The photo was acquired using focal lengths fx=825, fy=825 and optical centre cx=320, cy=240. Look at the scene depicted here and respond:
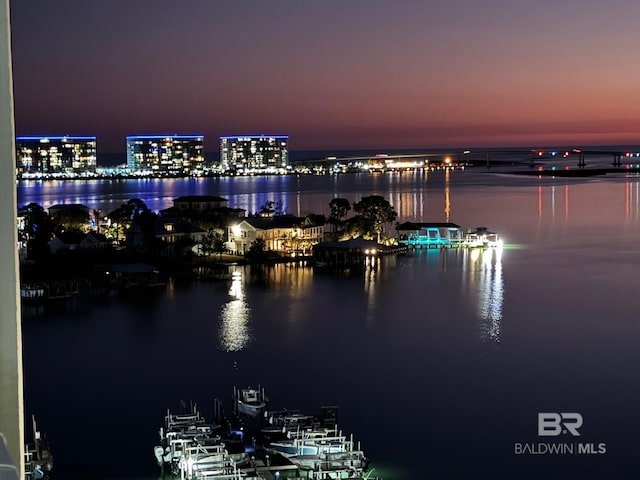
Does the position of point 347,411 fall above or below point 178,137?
below

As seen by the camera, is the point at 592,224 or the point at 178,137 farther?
the point at 178,137

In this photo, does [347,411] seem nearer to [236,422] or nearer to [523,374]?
[236,422]

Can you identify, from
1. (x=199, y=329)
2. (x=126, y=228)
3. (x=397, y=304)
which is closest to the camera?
(x=199, y=329)

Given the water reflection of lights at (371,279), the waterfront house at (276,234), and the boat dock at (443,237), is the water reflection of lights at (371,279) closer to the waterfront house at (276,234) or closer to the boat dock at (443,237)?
the waterfront house at (276,234)

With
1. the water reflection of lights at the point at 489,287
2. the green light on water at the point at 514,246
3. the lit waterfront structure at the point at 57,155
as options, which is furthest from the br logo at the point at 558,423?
the lit waterfront structure at the point at 57,155

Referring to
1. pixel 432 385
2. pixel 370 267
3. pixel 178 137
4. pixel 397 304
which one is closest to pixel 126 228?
pixel 370 267

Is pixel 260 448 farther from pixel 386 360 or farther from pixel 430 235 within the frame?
pixel 430 235
